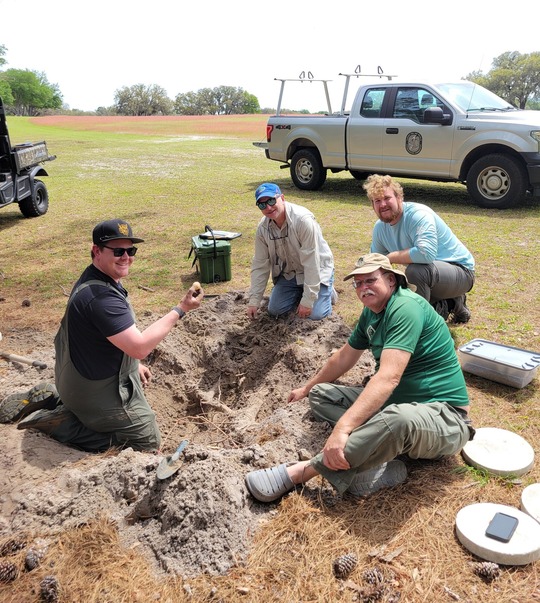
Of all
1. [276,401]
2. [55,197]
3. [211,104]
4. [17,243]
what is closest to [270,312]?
[276,401]

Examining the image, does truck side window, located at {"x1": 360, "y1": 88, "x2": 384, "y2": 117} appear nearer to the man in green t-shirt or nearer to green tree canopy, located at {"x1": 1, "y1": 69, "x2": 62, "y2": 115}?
the man in green t-shirt

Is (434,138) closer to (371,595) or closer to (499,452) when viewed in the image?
(499,452)

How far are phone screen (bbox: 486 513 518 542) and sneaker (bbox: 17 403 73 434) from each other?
8.38 feet

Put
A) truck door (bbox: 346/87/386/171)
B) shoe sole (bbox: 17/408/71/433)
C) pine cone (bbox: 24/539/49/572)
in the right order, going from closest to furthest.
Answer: pine cone (bbox: 24/539/49/572) < shoe sole (bbox: 17/408/71/433) < truck door (bbox: 346/87/386/171)

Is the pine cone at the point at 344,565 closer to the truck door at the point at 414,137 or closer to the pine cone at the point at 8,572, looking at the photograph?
the pine cone at the point at 8,572

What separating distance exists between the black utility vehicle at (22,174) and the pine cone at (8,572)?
25.4ft

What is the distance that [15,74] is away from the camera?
341ft

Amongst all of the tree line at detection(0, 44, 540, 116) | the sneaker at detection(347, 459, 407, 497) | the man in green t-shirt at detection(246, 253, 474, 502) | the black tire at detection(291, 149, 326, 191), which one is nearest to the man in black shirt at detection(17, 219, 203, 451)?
the man in green t-shirt at detection(246, 253, 474, 502)

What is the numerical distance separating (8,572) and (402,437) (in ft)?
6.53

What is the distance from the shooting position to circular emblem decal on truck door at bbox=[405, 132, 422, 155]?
9969 millimetres

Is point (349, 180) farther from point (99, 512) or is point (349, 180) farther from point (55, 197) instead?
point (99, 512)

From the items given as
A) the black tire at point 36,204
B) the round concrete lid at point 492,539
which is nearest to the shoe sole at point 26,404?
the round concrete lid at point 492,539

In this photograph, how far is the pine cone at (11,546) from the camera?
265 cm

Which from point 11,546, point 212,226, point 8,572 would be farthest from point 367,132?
point 8,572
